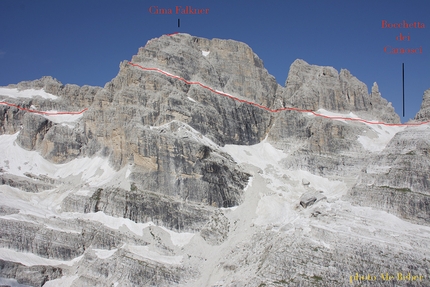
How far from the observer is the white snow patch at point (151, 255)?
62938 mm

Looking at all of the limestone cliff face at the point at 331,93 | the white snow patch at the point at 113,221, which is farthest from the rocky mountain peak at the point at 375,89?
the white snow patch at the point at 113,221

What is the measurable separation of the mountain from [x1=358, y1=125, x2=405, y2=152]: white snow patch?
1.59ft

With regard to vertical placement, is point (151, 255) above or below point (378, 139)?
below

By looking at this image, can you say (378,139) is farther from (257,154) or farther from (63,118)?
(63,118)

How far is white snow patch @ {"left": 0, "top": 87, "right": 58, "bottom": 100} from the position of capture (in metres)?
108

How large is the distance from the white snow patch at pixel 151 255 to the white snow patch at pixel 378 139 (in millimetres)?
43544

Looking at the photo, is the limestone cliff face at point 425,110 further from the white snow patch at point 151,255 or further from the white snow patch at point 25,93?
the white snow patch at point 25,93

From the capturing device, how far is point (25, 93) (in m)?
110

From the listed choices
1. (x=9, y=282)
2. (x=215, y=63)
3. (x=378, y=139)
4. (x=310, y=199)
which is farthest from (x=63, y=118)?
(x=378, y=139)

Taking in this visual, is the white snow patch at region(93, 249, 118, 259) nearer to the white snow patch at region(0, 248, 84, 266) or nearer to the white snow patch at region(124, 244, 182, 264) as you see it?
the white snow patch at region(124, 244, 182, 264)

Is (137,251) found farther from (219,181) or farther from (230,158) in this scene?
(230,158)

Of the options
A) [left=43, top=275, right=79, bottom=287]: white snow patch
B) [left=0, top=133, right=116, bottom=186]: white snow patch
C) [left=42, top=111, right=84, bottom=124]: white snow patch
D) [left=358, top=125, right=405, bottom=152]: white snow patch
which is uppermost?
[left=42, top=111, right=84, bottom=124]: white snow patch

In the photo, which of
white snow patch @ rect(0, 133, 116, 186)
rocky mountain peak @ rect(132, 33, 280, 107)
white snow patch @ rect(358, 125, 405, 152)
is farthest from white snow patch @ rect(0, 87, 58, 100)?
white snow patch @ rect(358, 125, 405, 152)

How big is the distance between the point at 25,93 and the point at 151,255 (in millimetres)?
64545
